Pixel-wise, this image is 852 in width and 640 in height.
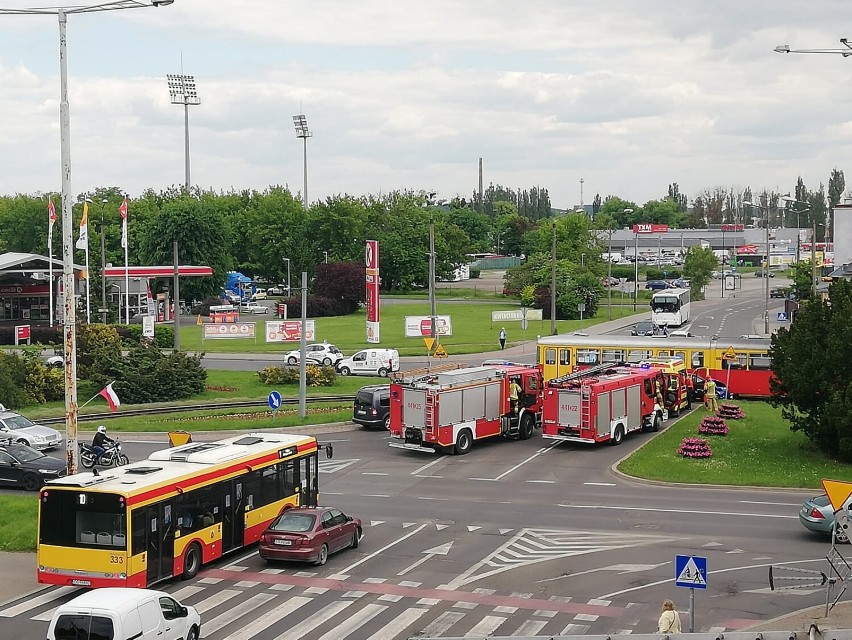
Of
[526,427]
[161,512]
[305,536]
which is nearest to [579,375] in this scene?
[526,427]

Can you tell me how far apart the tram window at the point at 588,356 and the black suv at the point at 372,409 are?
12.7 meters

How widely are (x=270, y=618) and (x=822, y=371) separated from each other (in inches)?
793

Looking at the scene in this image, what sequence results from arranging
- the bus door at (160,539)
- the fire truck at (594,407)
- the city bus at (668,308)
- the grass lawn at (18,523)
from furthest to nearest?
the city bus at (668,308) < the fire truck at (594,407) < the grass lawn at (18,523) < the bus door at (160,539)

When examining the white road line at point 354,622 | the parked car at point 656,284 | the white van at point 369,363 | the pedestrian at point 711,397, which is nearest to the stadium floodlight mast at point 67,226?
the white road line at point 354,622

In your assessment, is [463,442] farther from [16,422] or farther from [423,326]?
[423,326]

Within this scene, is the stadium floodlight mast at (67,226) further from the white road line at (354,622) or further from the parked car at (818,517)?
the parked car at (818,517)

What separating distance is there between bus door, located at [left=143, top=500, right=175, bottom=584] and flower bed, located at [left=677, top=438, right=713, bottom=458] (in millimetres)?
18919

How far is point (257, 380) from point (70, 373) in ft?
102

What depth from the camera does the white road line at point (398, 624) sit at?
1888 centimetres

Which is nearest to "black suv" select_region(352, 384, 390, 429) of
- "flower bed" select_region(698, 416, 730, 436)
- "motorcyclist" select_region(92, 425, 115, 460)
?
"motorcyclist" select_region(92, 425, 115, 460)

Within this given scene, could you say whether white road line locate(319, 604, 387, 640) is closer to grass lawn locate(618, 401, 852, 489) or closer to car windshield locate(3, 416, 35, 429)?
grass lawn locate(618, 401, 852, 489)

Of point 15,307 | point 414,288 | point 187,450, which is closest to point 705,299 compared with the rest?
point 414,288

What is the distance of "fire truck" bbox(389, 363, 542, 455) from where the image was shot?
36.5 metres

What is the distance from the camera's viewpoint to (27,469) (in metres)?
32.5
